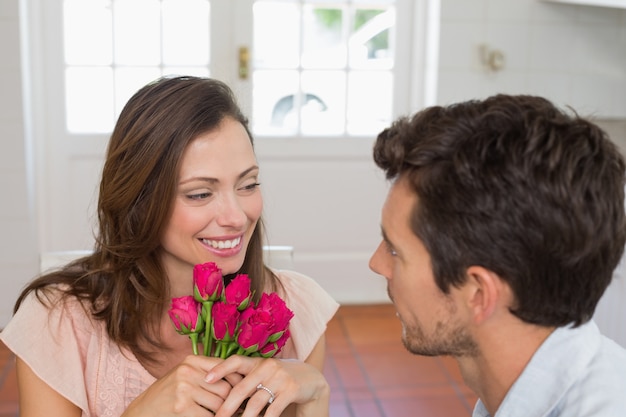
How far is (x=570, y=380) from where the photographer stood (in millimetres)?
1183

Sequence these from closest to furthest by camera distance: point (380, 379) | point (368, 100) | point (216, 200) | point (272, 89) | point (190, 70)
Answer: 1. point (216, 200)
2. point (380, 379)
3. point (190, 70)
4. point (272, 89)
5. point (368, 100)

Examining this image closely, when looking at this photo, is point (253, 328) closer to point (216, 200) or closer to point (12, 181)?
point (216, 200)

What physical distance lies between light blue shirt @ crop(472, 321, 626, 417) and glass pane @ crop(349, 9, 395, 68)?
119 inches

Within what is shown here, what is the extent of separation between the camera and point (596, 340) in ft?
4.06

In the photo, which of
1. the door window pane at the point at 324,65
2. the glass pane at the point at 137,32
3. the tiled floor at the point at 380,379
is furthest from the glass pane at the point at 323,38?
the tiled floor at the point at 380,379

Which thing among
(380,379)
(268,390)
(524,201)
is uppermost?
(524,201)

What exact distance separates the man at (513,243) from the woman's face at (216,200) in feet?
1.32

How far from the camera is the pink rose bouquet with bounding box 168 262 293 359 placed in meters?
1.20

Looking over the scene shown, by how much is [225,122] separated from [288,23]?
8.16 ft

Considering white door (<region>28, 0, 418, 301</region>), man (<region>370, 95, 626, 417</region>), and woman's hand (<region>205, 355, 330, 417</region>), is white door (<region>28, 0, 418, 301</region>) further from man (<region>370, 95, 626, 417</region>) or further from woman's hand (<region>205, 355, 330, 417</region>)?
man (<region>370, 95, 626, 417</region>)

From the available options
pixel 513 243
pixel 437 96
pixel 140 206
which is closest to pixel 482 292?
pixel 513 243

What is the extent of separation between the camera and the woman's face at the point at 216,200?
1.57m

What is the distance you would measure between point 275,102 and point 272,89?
68mm

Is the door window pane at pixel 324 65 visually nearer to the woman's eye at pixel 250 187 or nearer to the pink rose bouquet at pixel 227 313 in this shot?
the woman's eye at pixel 250 187
